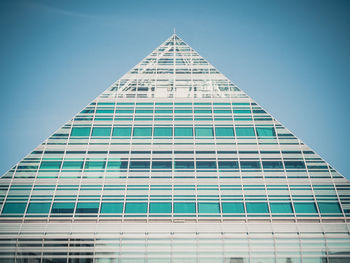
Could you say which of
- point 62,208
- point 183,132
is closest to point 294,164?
point 183,132

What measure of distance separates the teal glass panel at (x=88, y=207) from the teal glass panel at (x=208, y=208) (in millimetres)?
10021

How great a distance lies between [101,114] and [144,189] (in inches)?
425

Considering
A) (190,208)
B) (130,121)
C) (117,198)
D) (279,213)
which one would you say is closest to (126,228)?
(117,198)

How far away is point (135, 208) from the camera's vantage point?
24469mm

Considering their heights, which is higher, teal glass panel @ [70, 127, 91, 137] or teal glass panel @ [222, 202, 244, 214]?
teal glass panel @ [70, 127, 91, 137]

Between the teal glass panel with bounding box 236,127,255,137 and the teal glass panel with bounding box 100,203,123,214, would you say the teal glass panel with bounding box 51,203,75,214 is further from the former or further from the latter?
the teal glass panel with bounding box 236,127,255,137

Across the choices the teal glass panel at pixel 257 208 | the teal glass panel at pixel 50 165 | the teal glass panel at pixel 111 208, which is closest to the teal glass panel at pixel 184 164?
the teal glass panel at pixel 257 208

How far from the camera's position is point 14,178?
26188 millimetres

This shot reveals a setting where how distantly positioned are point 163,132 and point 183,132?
2.28 metres

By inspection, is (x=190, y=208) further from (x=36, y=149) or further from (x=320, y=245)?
(x=36, y=149)

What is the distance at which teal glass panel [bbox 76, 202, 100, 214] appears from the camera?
24328 millimetres

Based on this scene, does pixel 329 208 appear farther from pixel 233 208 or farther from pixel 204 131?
pixel 204 131

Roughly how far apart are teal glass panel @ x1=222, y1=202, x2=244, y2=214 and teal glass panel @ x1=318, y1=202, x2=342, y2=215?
772 centimetres

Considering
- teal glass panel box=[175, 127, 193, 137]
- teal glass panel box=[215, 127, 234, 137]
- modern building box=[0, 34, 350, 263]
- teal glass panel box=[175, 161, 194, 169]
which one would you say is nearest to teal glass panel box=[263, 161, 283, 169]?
modern building box=[0, 34, 350, 263]
